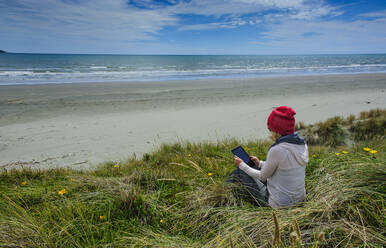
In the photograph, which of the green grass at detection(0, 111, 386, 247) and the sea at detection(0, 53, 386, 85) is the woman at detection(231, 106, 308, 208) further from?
the sea at detection(0, 53, 386, 85)

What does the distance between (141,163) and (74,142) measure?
3.04 m

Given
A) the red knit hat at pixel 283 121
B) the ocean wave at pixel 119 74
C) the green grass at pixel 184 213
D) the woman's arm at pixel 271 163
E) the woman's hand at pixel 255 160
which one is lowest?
the green grass at pixel 184 213

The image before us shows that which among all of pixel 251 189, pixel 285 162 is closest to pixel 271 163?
pixel 285 162

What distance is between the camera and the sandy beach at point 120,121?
225 inches

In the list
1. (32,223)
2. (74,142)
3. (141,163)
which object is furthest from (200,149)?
(74,142)

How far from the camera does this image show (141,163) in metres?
4.38

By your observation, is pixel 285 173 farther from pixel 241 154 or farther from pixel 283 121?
pixel 241 154

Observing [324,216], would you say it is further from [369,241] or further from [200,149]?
[200,149]

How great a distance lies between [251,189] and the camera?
2701 millimetres

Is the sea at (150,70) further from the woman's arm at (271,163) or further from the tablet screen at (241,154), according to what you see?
the woman's arm at (271,163)

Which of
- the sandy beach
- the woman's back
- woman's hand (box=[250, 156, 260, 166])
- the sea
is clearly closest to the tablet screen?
woman's hand (box=[250, 156, 260, 166])

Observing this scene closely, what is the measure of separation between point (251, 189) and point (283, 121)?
939mm

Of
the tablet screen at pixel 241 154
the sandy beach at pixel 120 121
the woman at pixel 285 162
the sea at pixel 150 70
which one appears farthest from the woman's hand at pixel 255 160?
the sea at pixel 150 70

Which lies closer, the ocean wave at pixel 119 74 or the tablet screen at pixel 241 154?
the tablet screen at pixel 241 154
